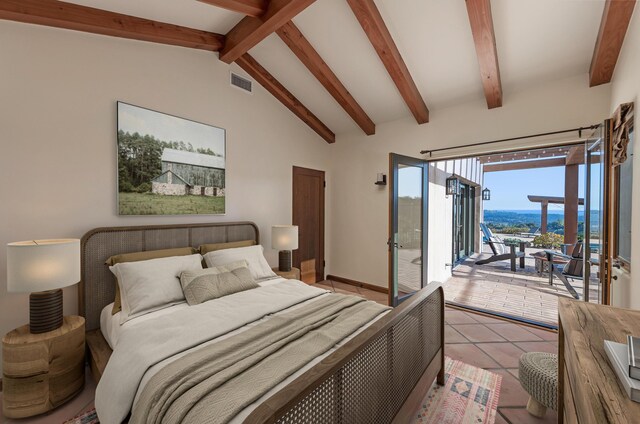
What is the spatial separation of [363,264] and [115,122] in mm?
3894

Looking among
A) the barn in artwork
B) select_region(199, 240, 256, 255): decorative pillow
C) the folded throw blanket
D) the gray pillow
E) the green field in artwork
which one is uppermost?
the barn in artwork

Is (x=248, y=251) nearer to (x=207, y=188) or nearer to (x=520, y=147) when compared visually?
(x=207, y=188)

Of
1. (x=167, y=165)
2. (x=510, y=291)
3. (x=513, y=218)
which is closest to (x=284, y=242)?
(x=167, y=165)

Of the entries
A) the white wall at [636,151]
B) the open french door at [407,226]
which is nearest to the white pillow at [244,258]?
the open french door at [407,226]

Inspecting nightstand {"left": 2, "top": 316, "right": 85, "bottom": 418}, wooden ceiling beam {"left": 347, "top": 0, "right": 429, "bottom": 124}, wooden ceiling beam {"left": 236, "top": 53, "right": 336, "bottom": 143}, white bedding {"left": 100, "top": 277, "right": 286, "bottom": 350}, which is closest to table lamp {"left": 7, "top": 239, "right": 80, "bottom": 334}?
nightstand {"left": 2, "top": 316, "right": 85, "bottom": 418}

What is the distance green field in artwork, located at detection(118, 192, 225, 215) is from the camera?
2.69 metres

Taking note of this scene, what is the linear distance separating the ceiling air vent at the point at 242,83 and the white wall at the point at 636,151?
3766 millimetres

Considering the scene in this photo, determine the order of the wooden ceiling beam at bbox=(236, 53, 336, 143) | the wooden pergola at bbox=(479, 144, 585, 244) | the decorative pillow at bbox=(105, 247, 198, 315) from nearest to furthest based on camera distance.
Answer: the decorative pillow at bbox=(105, 247, 198, 315), the wooden ceiling beam at bbox=(236, 53, 336, 143), the wooden pergola at bbox=(479, 144, 585, 244)

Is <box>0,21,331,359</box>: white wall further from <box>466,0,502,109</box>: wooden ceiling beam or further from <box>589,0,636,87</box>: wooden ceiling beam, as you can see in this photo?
<box>589,0,636,87</box>: wooden ceiling beam

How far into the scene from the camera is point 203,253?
10.1 feet

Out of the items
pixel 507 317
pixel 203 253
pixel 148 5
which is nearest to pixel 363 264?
pixel 507 317

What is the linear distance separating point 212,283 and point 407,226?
273 cm

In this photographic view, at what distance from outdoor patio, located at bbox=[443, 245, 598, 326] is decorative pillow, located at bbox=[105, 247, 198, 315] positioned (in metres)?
3.82

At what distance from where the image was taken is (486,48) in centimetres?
266
